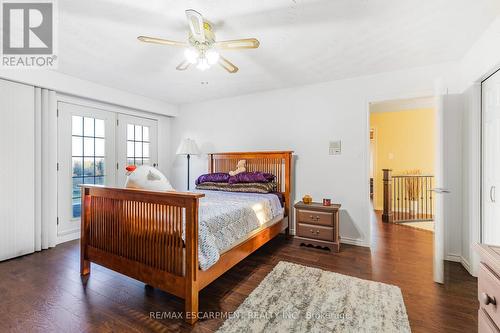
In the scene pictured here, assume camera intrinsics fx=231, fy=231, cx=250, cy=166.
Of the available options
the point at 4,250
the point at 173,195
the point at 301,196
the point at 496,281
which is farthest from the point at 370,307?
the point at 4,250

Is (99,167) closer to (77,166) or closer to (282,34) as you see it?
(77,166)

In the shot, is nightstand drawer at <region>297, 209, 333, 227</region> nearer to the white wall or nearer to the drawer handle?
the white wall

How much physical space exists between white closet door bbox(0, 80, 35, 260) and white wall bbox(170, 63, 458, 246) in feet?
8.96

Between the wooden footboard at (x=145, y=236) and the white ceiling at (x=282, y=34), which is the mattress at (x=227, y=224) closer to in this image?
the wooden footboard at (x=145, y=236)

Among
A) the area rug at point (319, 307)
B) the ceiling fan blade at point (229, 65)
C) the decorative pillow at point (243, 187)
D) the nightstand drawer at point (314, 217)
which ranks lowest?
the area rug at point (319, 307)

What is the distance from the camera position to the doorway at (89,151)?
3479mm

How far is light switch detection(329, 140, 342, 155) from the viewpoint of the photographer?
3.47 m

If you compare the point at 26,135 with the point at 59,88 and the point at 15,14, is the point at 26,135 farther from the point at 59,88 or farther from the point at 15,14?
the point at 15,14

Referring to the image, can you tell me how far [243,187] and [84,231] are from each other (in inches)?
79.9

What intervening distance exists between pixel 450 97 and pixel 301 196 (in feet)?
7.48

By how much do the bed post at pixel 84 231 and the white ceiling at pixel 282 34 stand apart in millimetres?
1604

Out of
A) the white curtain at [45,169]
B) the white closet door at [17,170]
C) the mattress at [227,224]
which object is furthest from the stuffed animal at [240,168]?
the white closet door at [17,170]

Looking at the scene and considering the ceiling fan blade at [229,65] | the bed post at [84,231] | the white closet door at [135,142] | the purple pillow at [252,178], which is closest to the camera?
the ceiling fan blade at [229,65]

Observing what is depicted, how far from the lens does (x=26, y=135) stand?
9.70ft
